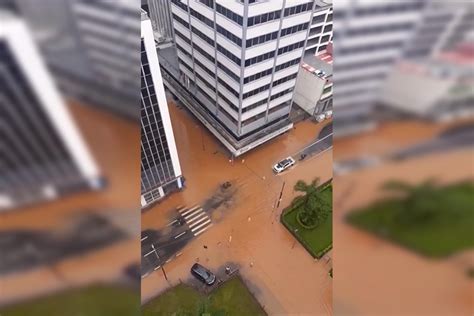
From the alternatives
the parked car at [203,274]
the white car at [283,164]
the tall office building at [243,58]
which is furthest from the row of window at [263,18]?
the parked car at [203,274]

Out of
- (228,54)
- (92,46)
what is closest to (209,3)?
(228,54)

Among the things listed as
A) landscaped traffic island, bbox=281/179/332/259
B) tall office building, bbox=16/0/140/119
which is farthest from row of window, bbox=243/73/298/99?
tall office building, bbox=16/0/140/119

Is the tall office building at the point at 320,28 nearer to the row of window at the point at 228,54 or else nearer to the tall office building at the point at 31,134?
the row of window at the point at 228,54

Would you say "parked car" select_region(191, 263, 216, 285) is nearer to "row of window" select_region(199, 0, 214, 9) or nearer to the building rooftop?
"row of window" select_region(199, 0, 214, 9)

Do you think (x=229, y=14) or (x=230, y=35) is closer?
(x=229, y=14)

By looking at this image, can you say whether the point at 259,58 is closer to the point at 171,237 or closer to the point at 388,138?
the point at 171,237

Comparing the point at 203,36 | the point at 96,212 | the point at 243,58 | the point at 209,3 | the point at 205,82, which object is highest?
the point at 96,212

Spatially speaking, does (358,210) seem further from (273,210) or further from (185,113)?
(185,113)
